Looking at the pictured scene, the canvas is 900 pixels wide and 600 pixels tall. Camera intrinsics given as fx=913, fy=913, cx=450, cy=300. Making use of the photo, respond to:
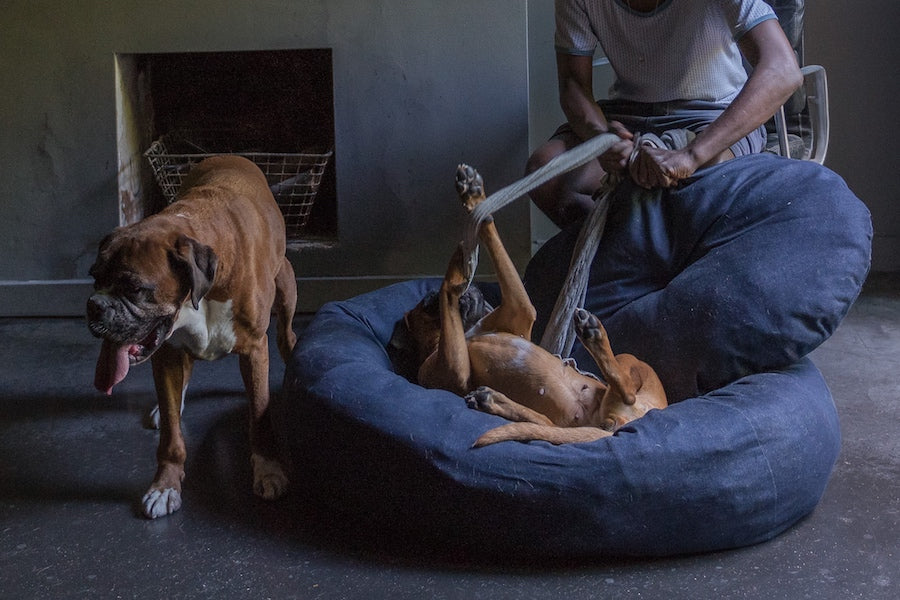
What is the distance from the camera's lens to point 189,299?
227 cm

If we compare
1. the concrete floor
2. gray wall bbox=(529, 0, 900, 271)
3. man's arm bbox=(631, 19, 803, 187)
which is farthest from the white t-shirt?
gray wall bbox=(529, 0, 900, 271)

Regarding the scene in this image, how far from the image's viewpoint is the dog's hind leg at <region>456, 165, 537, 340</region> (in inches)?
100

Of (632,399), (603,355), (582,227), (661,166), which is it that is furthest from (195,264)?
(661,166)

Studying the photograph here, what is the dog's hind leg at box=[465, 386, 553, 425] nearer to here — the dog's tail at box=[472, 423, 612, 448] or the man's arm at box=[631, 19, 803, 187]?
the dog's tail at box=[472, 423, 612, 448]

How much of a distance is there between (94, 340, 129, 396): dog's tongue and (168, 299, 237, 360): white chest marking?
154 mm


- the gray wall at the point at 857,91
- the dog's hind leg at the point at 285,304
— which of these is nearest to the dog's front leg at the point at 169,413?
the dog's hind leg at the point at 285,304

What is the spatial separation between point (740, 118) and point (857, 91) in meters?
2.30

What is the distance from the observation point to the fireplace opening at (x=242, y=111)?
14.8 ft

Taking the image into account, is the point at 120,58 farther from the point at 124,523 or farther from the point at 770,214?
the point at 770,214

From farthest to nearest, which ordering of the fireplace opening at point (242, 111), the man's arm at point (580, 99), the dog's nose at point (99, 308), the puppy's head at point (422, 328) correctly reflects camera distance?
the fireplace opening at point (242, 111) → the man's arm at point (580, 99) → the puppy's head at point (422, 328) → the dog's nose at point (99, 308)

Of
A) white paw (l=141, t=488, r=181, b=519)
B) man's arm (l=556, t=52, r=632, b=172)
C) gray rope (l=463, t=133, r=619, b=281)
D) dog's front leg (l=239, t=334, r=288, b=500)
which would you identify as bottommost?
white paw (l=141, t=488, r=181, b=519)

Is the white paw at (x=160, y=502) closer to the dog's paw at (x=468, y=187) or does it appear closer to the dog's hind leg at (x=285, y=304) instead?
the dog's hind leg at (x=285, y=304)

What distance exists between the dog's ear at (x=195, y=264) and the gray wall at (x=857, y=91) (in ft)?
9.65

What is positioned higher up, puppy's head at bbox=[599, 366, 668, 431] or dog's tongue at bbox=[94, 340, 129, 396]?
dog's tongue at bbox=[94, 340, 129, 396]
